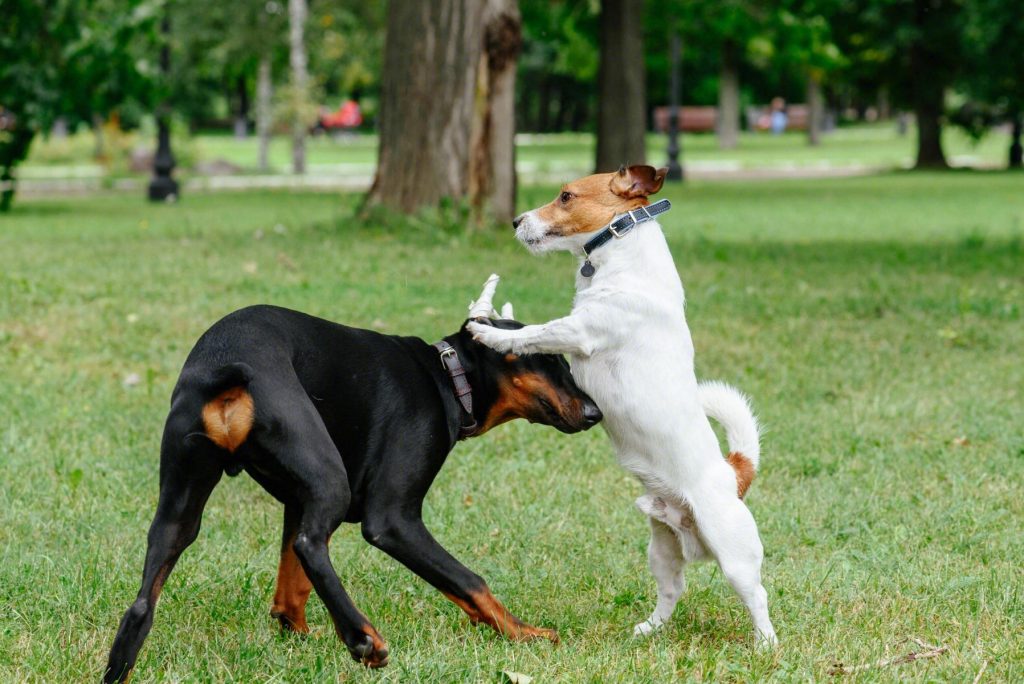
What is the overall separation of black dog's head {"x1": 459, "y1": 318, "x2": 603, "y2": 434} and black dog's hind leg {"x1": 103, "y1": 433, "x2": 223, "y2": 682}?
1.00m

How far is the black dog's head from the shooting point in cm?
420

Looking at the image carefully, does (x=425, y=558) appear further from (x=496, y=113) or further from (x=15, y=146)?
(x=15, y=146)

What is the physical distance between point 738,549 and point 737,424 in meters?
0.56

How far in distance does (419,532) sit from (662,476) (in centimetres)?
88

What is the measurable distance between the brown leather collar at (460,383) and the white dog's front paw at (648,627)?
0.90m

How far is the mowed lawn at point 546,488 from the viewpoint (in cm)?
407

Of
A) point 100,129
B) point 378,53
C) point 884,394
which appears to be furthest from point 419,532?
point 378,53

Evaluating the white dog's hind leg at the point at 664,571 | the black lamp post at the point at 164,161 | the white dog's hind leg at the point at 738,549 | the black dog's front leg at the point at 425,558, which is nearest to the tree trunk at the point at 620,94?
the black lamp post at the point at 164,161

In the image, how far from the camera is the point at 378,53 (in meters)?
43.8

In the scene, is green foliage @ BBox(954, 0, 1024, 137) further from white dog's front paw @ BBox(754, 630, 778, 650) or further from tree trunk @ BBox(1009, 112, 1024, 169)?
white dog's front paw @ BBox(754, 630, 778, 650)

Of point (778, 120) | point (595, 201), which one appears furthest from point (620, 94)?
point (778, 120)

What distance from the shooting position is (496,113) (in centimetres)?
1380

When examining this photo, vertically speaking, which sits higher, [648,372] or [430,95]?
[430,95]

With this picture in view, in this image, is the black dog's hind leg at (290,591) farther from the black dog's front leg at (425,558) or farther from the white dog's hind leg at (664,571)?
the white dog's hind leg at (664,571)
